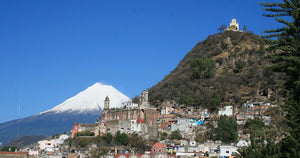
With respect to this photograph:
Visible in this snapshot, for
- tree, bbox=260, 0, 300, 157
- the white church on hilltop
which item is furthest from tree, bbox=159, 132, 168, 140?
the white church on hilltop

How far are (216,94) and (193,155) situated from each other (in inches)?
1211

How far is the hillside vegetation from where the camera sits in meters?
87.8

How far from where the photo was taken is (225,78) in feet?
325

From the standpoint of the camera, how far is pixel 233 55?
111 m

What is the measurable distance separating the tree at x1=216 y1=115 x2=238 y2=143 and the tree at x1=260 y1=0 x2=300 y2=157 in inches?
1613

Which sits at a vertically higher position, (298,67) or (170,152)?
(298,67)

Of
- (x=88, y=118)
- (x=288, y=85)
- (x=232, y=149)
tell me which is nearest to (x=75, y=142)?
(x=232, y=149)

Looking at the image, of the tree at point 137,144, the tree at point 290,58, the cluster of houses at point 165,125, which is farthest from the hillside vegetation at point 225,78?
the tree at point 290,58

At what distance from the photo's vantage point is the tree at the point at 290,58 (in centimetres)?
2503

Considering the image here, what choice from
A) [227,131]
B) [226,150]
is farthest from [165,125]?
[226,150]

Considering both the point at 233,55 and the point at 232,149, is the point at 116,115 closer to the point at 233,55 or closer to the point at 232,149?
the point at 232,149

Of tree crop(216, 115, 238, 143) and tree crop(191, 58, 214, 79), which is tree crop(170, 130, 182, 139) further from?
tree crop(191, 58, 214, 79)

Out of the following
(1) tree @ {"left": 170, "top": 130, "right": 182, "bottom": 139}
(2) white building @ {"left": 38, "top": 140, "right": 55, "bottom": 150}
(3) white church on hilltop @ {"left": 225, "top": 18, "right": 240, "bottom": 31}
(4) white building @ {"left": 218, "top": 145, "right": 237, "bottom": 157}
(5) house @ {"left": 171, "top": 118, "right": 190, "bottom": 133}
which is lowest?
(4) white building @ {"left": 218, "top": 145, "right": 237, "bottom": 157}

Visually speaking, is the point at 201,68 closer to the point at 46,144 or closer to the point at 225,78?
the point at 225,78
